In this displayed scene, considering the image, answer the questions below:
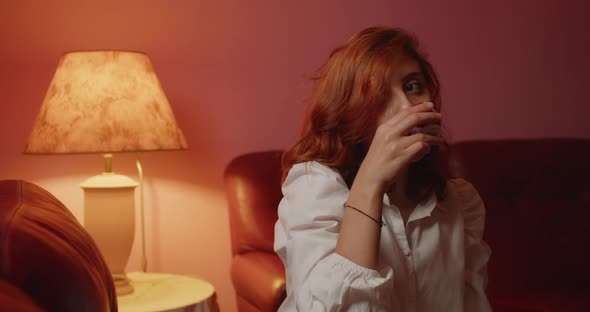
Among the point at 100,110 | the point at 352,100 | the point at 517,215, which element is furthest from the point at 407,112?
the point at 517,215

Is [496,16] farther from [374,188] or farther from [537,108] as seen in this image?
[374,188]

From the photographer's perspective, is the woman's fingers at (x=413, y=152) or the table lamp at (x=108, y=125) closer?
the woman's fingers at (x=413, y=152)

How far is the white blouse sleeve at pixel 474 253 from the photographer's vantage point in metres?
1.26

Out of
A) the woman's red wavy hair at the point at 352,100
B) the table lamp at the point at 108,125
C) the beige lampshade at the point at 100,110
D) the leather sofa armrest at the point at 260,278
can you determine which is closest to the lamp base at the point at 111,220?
the table lamp at the point at 108,125

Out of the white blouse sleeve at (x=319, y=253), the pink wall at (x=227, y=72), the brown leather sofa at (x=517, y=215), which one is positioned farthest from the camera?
the pink wall at (x=227, y=72)

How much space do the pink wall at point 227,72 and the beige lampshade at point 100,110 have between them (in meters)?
0.40

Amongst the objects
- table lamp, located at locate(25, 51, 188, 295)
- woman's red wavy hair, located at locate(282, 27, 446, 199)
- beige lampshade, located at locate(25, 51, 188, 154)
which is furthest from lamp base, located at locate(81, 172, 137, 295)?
woman's red wavy hair, located at locate(282, 27, 446, 199)

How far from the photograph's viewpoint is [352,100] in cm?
118

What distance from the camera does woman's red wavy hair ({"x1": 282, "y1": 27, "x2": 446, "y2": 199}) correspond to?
116 cm

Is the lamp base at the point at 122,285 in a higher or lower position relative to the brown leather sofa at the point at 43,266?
lower

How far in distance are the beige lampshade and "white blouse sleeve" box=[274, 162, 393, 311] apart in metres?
0.73

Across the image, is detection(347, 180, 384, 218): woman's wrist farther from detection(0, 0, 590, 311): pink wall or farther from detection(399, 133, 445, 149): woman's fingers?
detection(0, 0, 590, 311): pink wall

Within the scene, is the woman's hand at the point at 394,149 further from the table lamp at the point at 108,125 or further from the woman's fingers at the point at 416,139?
the table lamp at the point at 108,125

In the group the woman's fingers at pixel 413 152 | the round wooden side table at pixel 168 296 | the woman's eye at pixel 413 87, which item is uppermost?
the woman's eye at pixel 413 87
